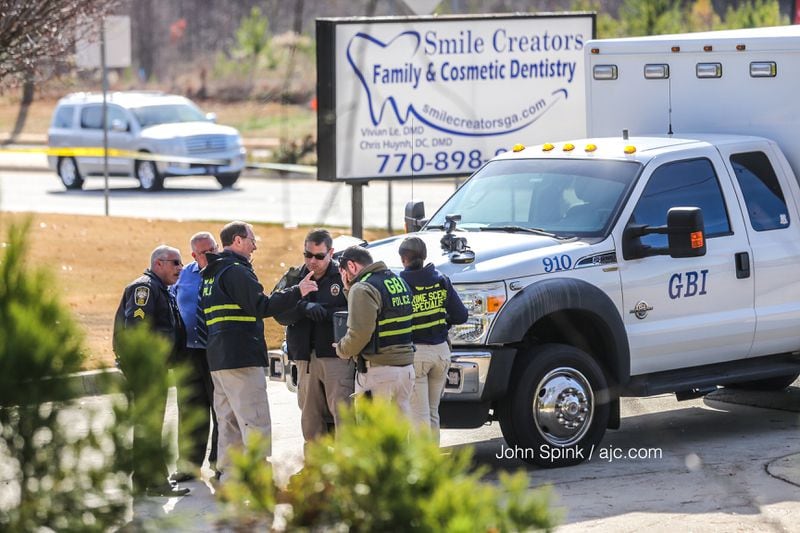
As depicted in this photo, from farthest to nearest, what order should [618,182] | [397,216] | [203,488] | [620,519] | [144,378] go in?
[397,216], [618,182], [203,488], [620,519], [144,378]

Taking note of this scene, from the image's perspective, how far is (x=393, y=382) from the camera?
7.46 metres

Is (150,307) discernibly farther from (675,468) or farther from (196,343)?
(675,468)

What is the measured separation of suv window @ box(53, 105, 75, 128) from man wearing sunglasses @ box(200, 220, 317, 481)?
21.9m

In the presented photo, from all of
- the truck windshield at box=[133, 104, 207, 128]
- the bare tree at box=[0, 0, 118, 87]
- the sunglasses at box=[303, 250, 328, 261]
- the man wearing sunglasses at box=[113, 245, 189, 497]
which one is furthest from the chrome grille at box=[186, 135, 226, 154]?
the sunglasses at box=[303, 250, 328, 261]

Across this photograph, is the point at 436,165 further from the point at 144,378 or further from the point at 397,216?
the point at 144,378

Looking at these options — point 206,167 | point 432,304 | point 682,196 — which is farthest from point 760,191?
point 206,167

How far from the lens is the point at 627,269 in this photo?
8.67 m

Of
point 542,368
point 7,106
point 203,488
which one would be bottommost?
point 203,488

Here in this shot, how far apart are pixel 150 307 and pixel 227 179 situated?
20.0m

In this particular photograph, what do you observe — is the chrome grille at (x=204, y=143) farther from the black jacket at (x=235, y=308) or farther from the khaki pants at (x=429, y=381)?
the khaki pants at (x=429, y=381)

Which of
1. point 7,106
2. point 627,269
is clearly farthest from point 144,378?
point 7,106

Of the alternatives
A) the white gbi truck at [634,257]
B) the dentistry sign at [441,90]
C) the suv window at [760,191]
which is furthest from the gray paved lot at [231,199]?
the suv window at [760,191]

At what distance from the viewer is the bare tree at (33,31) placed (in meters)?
13.2

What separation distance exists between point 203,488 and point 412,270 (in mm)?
1857
